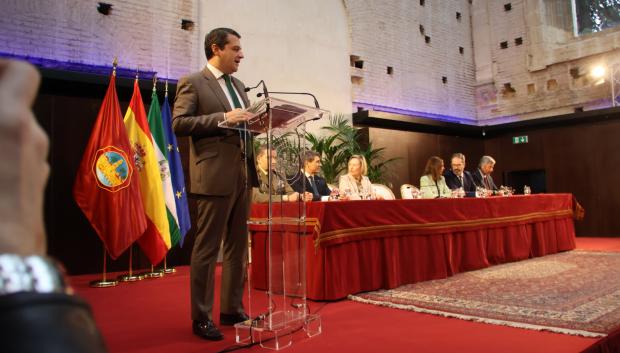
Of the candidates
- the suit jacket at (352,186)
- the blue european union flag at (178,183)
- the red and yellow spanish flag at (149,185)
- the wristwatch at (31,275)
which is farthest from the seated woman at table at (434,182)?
the wristwatch at (31,275)

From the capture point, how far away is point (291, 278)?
8.15 feet

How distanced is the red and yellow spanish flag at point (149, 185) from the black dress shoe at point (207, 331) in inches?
95.9

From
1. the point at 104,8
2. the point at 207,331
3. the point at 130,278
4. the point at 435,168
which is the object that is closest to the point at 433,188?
the point at 435,168

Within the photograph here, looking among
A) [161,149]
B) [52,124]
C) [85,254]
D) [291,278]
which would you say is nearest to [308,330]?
A: [291,278]

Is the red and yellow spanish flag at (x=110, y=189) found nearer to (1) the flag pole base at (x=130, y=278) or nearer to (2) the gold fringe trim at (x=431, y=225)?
(1) the flag pole base at (x=130, y=278)

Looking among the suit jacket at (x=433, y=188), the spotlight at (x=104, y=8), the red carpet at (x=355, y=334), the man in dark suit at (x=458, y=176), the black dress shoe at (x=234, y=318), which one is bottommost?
the red carpet at (x=355, y=334)

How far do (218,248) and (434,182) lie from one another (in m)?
3.94

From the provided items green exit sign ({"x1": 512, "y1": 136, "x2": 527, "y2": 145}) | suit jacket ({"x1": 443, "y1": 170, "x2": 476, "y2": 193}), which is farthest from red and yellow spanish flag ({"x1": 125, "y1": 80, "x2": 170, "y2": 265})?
green exit sign ({"x1": 512, "y1": 136, "x2": 527, "y2": 145})

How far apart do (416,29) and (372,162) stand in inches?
141

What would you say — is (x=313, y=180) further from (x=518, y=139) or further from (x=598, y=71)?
(x=598, y=71)

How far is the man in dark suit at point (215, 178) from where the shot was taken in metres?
2.40

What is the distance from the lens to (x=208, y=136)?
8.05 feet

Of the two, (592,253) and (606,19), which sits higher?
(606,19)

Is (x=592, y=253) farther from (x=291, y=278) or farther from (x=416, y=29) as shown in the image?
(x=416, y=29)
